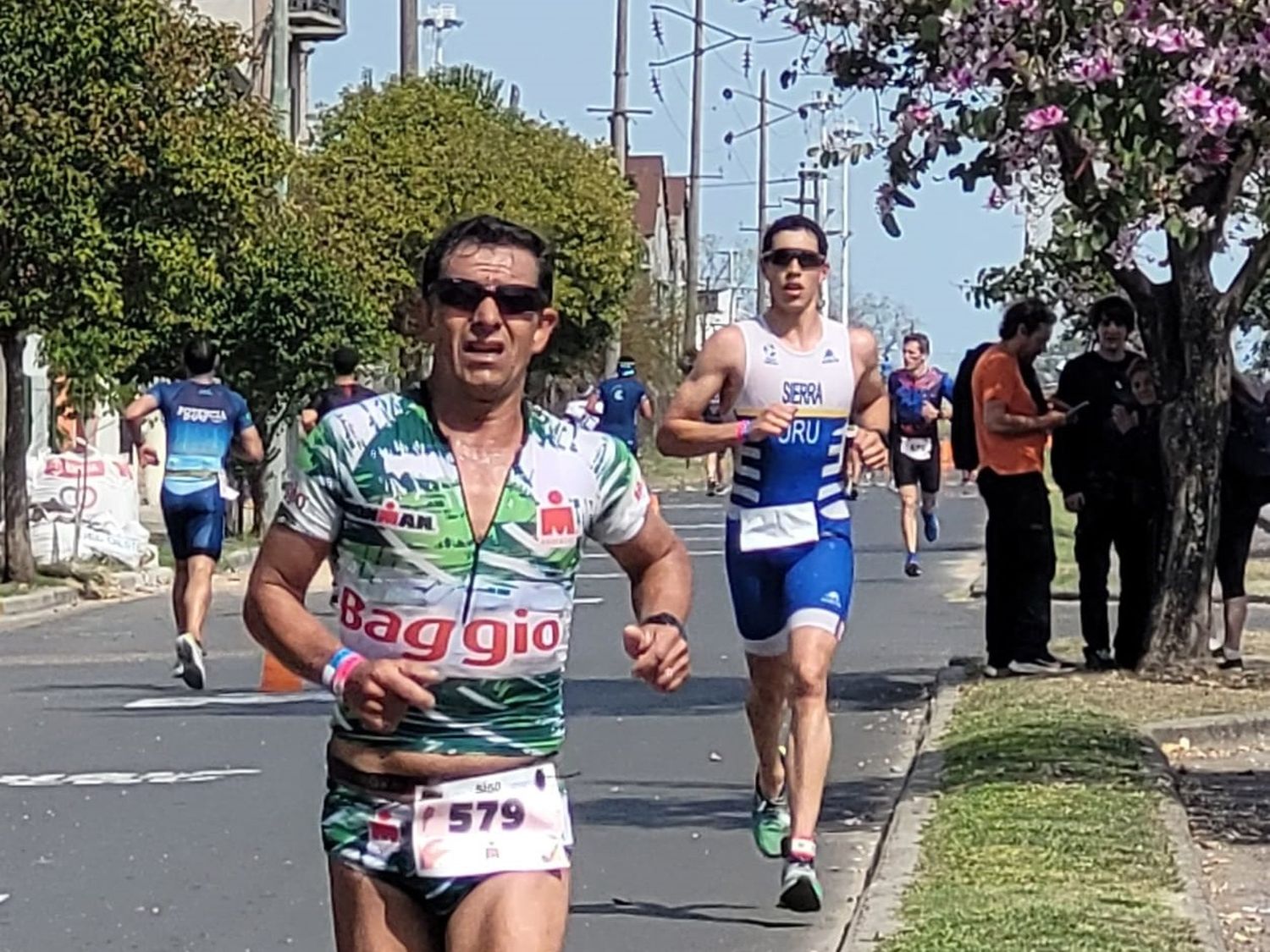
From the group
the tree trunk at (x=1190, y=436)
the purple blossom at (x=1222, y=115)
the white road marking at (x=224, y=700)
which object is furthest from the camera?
the white road marking at (x=224, y=700)

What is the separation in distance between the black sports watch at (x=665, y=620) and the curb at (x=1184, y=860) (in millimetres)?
2873

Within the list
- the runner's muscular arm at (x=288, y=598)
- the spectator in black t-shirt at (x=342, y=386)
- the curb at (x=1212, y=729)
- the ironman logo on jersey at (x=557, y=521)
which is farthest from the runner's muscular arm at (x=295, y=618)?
the spectator in black t-shirt at (x=342, y=386)

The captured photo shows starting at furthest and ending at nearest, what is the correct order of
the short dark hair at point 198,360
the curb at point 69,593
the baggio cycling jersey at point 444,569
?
the curb at point 69,593 → the short dark hair at point 198,360 → the baggio cycling jersey at point 444,569

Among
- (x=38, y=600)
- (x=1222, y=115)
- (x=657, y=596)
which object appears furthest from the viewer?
(x=38, y=600)

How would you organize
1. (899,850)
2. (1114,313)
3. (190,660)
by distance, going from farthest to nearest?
(190,660), (1114,313), (899,850)

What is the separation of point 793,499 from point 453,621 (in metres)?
4.01

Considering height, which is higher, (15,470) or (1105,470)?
(1105,470)

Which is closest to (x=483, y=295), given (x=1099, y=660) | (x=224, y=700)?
(x=1099, y=660)

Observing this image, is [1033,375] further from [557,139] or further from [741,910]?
[557,139]

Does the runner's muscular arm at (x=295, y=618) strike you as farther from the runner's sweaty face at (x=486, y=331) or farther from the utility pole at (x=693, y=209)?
the utility pole at (x=693, y=209)

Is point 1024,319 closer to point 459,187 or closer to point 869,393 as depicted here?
point 869,393

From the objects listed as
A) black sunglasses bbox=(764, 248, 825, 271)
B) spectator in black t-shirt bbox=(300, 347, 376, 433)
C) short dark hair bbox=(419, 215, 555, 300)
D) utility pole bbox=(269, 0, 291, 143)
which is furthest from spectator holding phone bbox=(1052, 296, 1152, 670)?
utility pole bbox=(269, 0, 291, 143)

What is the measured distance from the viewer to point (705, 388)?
9016 mm

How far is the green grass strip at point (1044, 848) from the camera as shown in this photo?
7.64 metres
